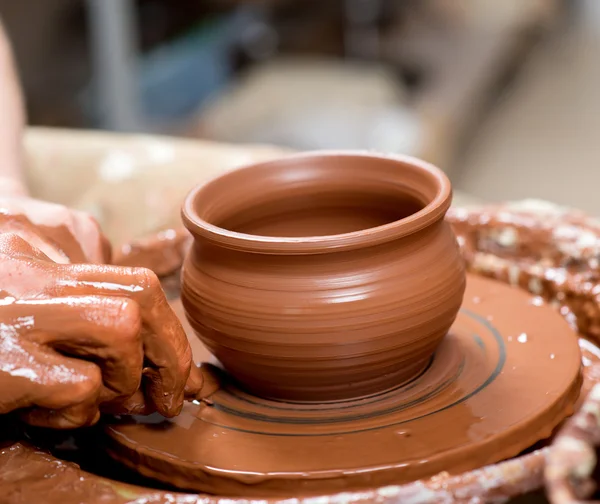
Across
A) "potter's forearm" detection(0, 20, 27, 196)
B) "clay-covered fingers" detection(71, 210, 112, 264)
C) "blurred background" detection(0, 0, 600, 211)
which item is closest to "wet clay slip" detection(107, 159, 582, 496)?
"clay-covered fingers" detection(71, 210, 112, 264)

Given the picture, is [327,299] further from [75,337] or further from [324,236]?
[75,337]

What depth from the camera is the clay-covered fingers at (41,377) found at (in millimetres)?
749

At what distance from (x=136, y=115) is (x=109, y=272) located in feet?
11.1

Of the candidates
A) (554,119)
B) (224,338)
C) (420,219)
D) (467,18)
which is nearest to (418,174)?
(420,219)

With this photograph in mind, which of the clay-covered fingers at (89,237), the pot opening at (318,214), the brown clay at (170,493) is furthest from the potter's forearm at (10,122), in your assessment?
the brown clay at (170,493)

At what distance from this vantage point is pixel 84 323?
75 cm

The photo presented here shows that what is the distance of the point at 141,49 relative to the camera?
14.7 ft

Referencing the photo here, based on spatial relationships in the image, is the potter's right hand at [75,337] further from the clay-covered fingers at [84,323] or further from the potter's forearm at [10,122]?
the potter's forearm at [10,122]

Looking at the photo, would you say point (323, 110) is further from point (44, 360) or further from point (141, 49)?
point (44, 360)

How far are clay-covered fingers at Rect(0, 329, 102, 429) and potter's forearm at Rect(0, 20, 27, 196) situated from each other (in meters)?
0.45

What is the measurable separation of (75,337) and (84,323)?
0.02m

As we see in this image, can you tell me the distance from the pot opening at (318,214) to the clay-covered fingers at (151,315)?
0.92 ft

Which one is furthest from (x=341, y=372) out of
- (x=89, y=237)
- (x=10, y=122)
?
(x=10, y=122)

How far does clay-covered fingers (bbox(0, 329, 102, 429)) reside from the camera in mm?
749
